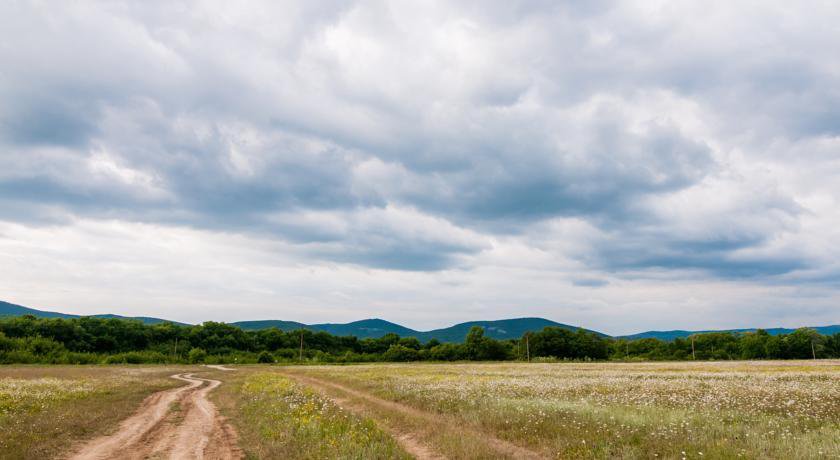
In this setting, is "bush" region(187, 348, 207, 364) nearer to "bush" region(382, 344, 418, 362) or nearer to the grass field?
"bush" region(382, 344, 418, 362)

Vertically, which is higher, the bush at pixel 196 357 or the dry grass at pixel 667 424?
the dry grass at pixel 667 424

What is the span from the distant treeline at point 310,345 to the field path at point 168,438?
9209 cm

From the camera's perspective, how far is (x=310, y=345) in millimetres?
148250

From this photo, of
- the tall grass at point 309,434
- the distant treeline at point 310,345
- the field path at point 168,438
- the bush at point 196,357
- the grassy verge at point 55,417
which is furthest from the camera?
the bush at point 196,357

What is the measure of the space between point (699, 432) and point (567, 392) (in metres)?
13.9

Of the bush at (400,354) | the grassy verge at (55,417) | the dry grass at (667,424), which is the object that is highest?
the dry grass at (667,424)

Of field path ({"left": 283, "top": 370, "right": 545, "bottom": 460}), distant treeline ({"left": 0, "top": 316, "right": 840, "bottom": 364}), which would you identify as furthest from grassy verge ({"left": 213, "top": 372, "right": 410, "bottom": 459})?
→ distant treeline ({"left": 0, "top": 316, "right": 840, "bottom": 364})

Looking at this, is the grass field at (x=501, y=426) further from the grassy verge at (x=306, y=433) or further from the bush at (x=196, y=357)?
the bush at (x=196, y=357)

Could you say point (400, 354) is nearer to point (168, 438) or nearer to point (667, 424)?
point (168, 438)

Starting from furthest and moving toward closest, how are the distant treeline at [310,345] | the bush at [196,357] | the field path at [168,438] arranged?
the bush at [196,357] < the distant treeline at [310,345] < the field path at [168,438]

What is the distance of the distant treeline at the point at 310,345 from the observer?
105994 millimetres

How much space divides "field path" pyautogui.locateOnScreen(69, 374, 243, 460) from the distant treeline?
302 ft

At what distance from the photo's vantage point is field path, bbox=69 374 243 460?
13742 millimetres

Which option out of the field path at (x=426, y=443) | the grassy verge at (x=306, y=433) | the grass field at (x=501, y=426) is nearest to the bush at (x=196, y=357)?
the grass field at (x=501, y=426)
